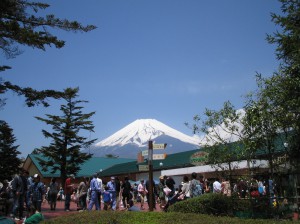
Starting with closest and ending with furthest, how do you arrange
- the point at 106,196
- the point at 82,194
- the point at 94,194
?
the point at 94,194
the point at 106,196
the point at 82,194

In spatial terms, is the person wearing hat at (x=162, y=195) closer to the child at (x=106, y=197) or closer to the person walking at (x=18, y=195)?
the child at (x=106, y=197)

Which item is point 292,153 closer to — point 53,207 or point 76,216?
point 76,216

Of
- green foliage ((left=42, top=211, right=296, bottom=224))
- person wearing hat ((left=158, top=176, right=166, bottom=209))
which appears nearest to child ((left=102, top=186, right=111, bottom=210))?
person wearing hat ((left=158, top=176, right=166, bottom=209))

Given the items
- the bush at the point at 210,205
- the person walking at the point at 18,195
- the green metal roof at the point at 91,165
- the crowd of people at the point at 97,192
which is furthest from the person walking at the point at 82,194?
the green metal roof at the point at 91,165

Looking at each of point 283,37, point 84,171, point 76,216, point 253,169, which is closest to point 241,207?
point 253,169

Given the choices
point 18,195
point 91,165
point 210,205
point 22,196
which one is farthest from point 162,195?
point 91,165

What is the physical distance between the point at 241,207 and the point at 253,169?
142 centimetres

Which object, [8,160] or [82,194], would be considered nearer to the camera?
[82,194]

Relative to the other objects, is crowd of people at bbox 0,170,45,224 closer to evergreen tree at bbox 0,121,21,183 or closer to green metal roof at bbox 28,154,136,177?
evergreen tree at bbox 0,121,21,183

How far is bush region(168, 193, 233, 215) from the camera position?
1125 cm

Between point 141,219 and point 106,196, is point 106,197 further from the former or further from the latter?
point 141,219

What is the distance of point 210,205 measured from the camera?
1128 centimetres

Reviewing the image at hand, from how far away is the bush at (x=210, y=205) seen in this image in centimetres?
1125

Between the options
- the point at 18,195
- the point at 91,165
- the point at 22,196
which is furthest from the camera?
the point at 91,165
